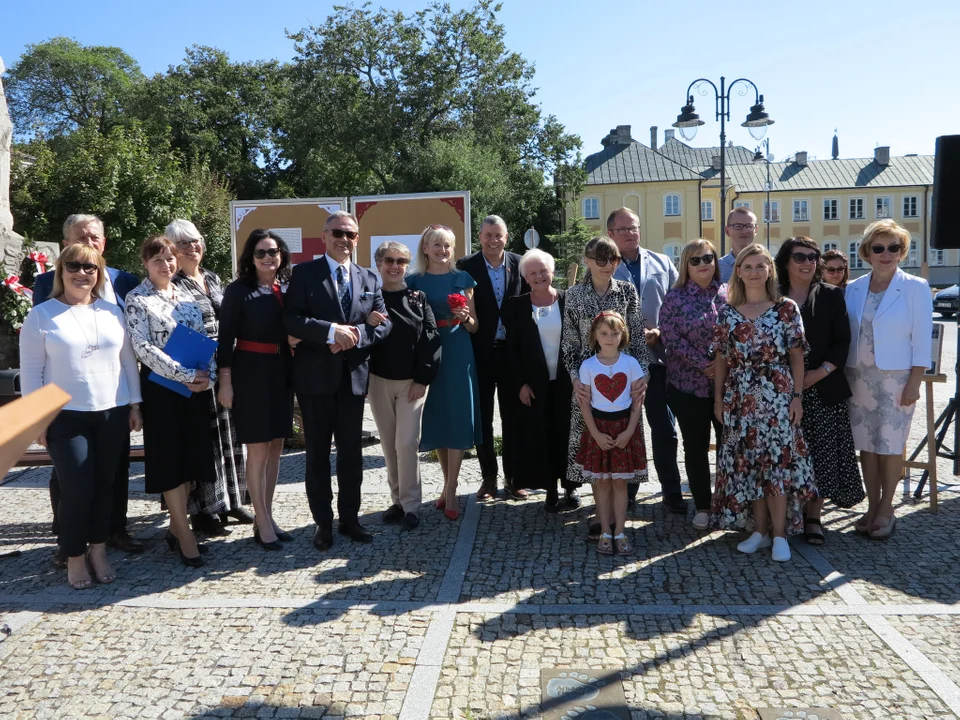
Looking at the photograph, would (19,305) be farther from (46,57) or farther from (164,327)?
(46,57)

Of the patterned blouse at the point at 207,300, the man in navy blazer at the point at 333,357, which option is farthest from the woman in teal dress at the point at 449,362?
the patterned blouse at the point at 207,300

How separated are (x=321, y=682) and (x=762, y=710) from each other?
1840 mm

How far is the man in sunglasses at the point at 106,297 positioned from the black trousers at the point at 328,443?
44.4 inches

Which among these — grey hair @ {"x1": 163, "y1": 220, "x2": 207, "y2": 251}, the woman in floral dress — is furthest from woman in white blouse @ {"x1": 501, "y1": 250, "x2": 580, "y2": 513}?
grey hair @ {"x1": 163, "y1": 220, "x2": 207, "y2": 251}

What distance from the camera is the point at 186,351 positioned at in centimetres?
500

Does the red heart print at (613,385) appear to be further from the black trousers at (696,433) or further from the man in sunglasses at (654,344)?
the man in sunglasses at (654,344)

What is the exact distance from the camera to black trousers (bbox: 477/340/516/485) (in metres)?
6.34

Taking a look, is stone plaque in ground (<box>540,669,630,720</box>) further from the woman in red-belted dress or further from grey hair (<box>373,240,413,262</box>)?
grey hair (<box>373,240,413,262</box>)

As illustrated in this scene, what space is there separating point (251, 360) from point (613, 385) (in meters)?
2.34

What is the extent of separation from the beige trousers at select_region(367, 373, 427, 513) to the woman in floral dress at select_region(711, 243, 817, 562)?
2135 millimetres

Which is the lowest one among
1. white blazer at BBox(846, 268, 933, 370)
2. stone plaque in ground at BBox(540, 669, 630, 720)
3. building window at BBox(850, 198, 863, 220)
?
stone plaque in ground at BBox(540, 669, 630, 720)

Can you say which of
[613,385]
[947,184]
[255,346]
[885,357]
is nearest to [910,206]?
[947,184]

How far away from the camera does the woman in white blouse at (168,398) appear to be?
16.3 ft

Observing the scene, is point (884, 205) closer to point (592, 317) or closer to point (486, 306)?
point (486, 306)
